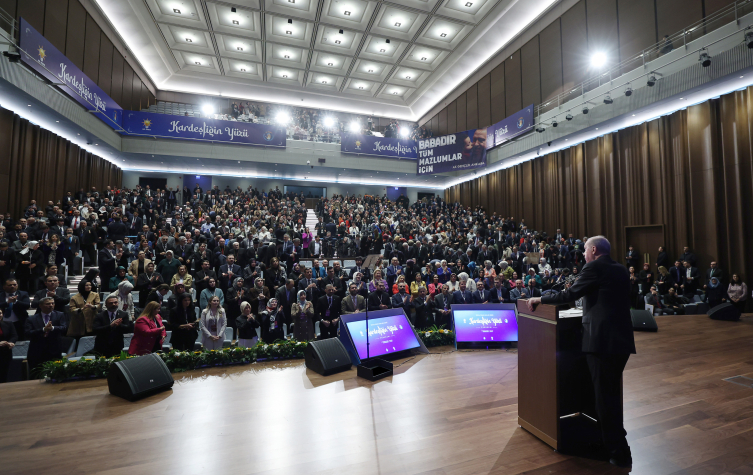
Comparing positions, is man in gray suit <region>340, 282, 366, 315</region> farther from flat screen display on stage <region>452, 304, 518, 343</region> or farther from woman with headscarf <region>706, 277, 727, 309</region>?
woman with headscarf <region>706, 277, 727, 309</region>

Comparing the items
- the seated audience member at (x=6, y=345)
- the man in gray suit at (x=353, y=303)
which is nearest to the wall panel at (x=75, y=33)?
the seated audience member at (x=6, y=345)

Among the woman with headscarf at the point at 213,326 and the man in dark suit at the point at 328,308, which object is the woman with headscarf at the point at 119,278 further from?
the man in dark suit at the point at 328,308

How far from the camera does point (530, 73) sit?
13992 millimetres

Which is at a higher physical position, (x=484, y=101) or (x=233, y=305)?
(x=484, y=101)

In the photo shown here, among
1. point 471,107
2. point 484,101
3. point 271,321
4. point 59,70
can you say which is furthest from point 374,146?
point 271,321

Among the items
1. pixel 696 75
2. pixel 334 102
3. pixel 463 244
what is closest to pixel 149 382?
pixel 463 244

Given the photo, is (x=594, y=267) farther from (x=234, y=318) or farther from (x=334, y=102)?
(x=334, y=102)

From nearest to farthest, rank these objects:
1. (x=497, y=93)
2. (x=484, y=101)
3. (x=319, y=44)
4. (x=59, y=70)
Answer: (x=59, y=70) < (x=319, y=44) < (x=497, y=93) < (x=484, y=101)

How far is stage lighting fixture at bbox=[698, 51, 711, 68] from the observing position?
24.9 ft

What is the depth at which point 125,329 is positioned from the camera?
4.85 meters

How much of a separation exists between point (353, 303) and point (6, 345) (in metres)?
4.07

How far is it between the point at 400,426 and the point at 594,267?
5.26 ft

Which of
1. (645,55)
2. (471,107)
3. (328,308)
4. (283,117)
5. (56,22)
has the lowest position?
(328,308)

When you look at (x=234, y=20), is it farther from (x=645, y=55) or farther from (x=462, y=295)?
(x=462, y=295)
